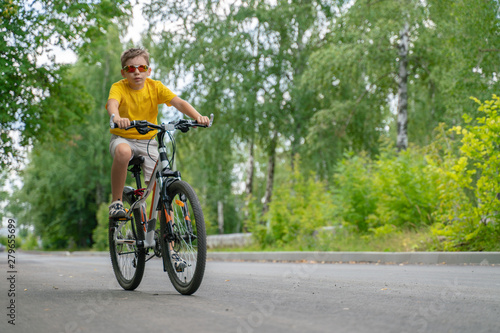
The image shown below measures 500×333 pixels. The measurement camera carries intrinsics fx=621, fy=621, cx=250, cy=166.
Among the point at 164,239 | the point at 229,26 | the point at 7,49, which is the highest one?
the point at 229,26

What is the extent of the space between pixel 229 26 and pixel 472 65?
12.5m

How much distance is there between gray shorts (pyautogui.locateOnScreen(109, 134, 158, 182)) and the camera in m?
5.61

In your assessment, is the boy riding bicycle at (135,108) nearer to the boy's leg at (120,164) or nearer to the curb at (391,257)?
the boy's leg at (120,164)

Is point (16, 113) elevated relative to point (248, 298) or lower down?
elevated

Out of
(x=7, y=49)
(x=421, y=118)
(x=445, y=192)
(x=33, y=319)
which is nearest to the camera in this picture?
(x=33, y=319)

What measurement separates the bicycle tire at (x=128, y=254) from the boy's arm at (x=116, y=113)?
97 centimetres

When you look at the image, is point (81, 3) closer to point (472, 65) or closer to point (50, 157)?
point (472, 65)

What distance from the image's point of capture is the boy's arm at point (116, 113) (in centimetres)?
504

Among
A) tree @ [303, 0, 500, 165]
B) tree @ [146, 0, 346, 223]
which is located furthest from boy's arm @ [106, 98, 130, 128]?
tree @ [146, 0, 346, 223]

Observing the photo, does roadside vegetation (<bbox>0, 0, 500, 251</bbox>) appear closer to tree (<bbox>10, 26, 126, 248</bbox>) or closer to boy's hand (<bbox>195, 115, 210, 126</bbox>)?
tree (<bbox>10, 26, 126, 248</bbox>)

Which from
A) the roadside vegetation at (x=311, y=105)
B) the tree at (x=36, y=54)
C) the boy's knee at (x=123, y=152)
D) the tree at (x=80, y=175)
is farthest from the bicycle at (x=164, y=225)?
the tree at (x=80, y=175)

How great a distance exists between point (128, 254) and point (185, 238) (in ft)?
3.77

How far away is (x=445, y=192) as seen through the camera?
11164 millimetres

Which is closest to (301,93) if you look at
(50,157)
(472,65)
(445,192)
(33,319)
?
(472,65)
